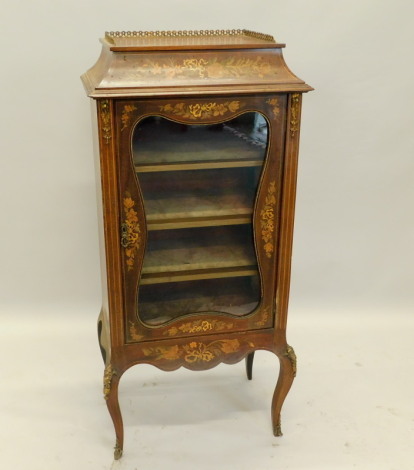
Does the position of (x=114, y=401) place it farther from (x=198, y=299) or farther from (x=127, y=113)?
(x=127, y=113)

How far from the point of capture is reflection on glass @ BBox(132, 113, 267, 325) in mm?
1418

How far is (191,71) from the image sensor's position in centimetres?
137

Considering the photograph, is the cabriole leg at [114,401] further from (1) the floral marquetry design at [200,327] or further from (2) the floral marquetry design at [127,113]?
(2) the floral marquetry design at [127,113]

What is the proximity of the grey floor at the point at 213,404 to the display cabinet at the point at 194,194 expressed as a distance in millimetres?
167

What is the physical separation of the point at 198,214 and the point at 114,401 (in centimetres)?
54

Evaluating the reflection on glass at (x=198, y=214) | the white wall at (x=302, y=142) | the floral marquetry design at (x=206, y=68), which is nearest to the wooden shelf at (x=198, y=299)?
the reflection on glass at (x=198, y=214)

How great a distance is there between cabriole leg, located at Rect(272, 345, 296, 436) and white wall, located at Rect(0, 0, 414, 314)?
0.61 metres

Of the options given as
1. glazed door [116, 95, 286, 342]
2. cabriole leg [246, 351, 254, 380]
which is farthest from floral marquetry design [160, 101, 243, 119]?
cabriole leg [246, 351, 254, 380]

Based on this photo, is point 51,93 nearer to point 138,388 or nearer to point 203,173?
point 203,173

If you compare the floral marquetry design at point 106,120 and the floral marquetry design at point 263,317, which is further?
the floral marquetry design at point 263,317

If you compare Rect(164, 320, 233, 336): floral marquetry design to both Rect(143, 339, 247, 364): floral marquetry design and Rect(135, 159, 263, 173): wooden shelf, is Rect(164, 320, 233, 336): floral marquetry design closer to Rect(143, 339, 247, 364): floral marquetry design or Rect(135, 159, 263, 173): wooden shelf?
Rect(143, 339, 247, 364): floral marquetry design

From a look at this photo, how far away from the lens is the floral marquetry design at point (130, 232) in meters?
1.42

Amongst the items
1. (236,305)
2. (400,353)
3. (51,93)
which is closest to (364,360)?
(400,353)

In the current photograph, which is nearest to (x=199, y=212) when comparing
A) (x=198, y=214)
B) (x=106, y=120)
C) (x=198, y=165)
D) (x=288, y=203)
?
(x=198, y=214)
